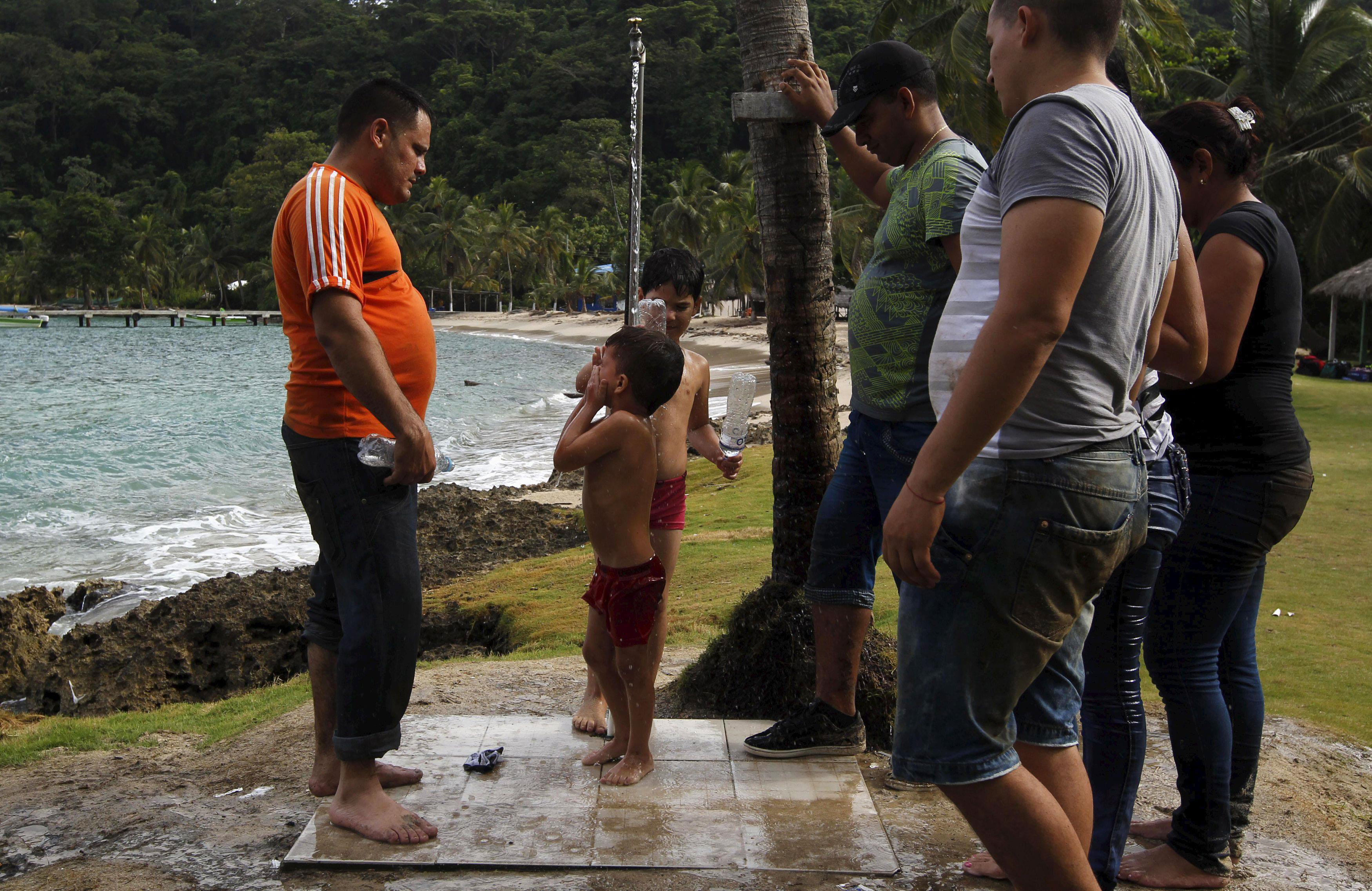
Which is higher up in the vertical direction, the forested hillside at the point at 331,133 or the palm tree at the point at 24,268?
the forested hillside at the point at 331,133

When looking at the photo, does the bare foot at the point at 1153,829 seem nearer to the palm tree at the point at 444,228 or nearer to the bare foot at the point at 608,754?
the bare foot at the point at 608,754

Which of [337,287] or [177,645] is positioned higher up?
[337,287]

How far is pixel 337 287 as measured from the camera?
9.30 feet

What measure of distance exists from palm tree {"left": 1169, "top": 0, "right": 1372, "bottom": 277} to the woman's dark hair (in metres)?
25.2

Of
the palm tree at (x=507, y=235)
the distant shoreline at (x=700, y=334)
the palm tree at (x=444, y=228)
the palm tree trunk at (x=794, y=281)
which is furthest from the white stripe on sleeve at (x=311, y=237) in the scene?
the palm tree at (x=444, y=228)

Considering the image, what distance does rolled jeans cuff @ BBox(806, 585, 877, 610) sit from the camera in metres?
3.42

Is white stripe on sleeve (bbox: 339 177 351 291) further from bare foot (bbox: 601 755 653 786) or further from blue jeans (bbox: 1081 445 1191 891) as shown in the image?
blue jeans (bbox: 1081 445 1191 891)

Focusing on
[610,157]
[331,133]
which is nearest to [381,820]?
[610,157]

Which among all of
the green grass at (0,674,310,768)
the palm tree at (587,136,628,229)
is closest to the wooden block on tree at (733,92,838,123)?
the green grass at (0,674,310,768)

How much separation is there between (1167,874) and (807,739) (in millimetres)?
1186

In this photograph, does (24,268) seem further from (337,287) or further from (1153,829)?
(1153,829)

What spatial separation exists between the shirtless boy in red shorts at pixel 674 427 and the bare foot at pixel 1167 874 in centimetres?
170

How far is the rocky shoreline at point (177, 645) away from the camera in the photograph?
690 centimetres

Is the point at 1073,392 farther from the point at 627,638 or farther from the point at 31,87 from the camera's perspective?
the point at 31,87
